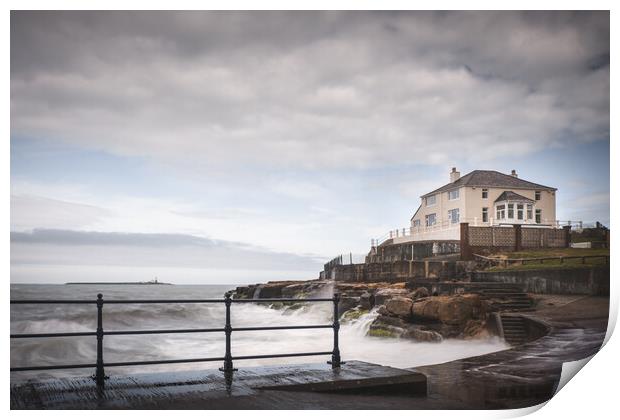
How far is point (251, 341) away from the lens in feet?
42.3

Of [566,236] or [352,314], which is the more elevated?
[566,236]

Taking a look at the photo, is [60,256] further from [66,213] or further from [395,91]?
[395,91]

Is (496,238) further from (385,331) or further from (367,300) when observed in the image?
(385,331)

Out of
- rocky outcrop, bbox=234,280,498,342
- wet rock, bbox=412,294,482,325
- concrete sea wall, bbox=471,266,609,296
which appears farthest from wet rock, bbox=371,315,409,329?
concrete sea wall, bbox=471,266,609,296

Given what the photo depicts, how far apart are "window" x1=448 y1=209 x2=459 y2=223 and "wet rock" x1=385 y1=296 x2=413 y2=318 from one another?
2.43 metres

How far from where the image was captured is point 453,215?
14.0 metres

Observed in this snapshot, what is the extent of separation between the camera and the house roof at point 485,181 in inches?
442

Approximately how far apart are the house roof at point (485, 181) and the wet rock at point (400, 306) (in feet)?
7.00

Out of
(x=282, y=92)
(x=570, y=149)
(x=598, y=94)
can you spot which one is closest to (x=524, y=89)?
(x=570, y=149)

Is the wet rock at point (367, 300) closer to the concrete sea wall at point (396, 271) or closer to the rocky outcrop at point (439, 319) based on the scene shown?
the concrete sea wall at point (396, 271)

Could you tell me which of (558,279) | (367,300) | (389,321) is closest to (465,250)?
(367,300)

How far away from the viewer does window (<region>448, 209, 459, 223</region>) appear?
1361 centimetres

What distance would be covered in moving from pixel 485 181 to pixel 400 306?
3.37 metres

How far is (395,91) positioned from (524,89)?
1889 mm
